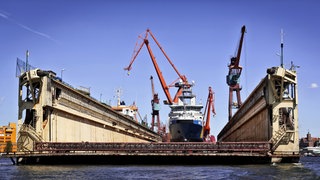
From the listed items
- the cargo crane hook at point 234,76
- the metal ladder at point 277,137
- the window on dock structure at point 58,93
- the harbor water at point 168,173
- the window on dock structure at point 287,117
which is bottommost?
the harbor water at point 168,173

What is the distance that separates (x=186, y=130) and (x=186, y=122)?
199cm

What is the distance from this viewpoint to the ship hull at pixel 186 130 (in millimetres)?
115188

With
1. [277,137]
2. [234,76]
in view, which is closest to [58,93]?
[277,137]

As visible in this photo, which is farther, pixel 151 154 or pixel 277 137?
pixel 277 137

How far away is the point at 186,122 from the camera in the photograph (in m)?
115

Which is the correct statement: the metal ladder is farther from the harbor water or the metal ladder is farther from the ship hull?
the ship hull

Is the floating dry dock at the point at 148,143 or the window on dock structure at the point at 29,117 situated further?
the window on dock structure at the point at 29,117

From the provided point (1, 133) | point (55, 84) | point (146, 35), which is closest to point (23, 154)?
point (55, 84)

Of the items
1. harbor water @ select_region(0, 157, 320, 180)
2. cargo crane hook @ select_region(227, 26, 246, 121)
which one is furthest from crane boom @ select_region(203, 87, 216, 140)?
harbor water @ select_region(0, 157, 320, 180)

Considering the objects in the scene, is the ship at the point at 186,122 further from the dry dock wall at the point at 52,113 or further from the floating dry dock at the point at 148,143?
the floating dry dock at the point at 148,143

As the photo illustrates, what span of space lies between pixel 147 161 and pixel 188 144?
583cm

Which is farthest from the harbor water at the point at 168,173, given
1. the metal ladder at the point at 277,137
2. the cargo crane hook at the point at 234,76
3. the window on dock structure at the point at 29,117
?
the cargo crane hook at the point at 234,76

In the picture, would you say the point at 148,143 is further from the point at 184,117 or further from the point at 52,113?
the point at 184,117

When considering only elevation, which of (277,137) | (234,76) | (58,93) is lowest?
(277,137)
